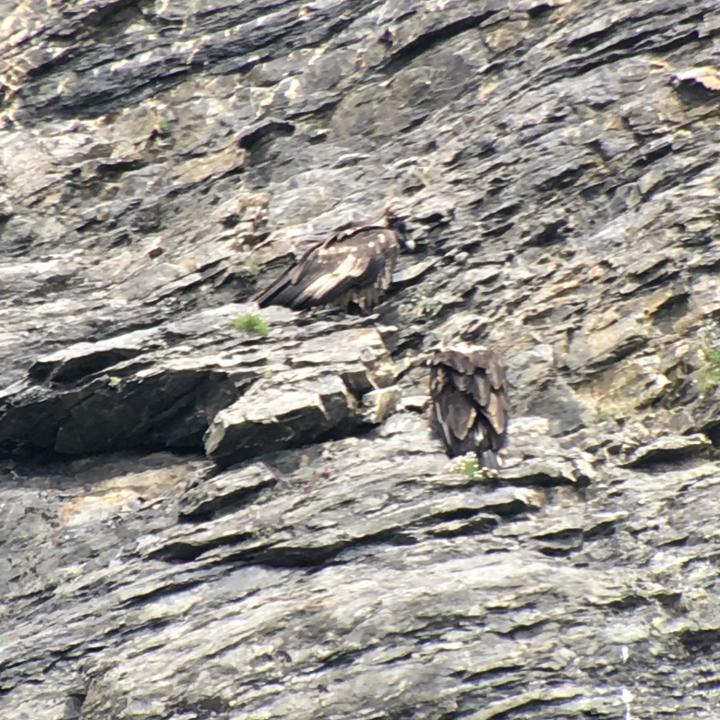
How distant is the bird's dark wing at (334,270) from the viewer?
14.8 m

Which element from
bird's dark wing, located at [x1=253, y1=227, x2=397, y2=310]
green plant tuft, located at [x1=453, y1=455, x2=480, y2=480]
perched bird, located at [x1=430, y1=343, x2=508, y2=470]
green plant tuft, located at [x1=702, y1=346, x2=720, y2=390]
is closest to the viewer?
green plant tuft, located at [x1=453, y1=455, x2=480, y2=480]

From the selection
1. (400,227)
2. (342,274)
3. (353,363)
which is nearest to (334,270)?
(342,274)

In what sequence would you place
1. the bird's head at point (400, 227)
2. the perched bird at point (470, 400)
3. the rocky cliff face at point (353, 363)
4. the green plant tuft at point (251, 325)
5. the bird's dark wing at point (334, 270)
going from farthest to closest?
the bird's head at point (400, 227) < the bird's dark wing at point (334, 270) < the green plant tuft at point (251, 325) < the perched bird at point (470, 400) < the rocky cliff face at point (353, 363)

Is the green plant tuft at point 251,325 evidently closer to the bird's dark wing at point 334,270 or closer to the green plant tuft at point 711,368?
the bird's dark wing at point 334,270

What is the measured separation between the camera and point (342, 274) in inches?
583

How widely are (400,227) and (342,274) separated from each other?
125 cm

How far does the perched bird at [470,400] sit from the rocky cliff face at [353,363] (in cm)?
27

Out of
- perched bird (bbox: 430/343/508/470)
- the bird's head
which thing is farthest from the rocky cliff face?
perched bird (bbox: 430/343/508/470)

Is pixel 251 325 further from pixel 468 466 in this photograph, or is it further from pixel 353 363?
pixel 468 466

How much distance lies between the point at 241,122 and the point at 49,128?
10.6ft

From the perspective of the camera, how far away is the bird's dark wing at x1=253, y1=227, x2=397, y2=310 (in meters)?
14.8

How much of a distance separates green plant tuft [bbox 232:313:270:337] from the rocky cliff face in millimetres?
103

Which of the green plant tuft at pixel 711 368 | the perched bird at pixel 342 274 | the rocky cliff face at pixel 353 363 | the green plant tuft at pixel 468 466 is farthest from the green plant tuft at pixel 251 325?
the green plant tuft at pixel 711 368

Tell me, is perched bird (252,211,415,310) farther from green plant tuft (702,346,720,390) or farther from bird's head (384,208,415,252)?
green plant tuft (702,346,720,390)
